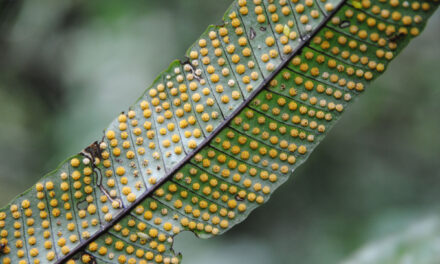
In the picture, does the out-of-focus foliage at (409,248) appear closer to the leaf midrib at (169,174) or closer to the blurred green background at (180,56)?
the blurred green background at (180,56)

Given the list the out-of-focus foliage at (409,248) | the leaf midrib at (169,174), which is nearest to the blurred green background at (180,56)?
the out-of-focus foliage at (409,248)

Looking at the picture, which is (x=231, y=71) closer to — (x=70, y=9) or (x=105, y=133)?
(x=105, y=133)

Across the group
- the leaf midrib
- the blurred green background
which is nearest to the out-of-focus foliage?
the blurred green background

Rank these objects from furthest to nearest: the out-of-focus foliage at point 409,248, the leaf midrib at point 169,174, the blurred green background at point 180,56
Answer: the blurred green background at point 180,56 < the out-of-focus foliage at point 409,248 < the leaf midrib at point 169,174

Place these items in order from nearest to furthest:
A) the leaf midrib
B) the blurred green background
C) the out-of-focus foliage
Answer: the leaf midrib
the out-of-focus foliage
the blurred green background

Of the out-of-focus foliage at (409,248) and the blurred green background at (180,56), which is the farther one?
the blurred green background at (180,56)

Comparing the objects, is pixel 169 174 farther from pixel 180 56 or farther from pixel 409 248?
pixel 180 56

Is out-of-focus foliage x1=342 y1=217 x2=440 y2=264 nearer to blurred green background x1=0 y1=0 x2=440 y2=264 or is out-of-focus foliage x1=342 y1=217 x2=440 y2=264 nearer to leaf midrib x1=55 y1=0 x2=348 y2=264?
blurred green background x1=0 y1=0 x2=440 y2=264

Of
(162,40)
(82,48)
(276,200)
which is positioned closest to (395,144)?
(276,200)

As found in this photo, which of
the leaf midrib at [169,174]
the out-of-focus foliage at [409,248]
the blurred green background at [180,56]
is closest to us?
the leaf midrib at [169,174]
